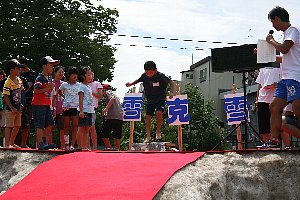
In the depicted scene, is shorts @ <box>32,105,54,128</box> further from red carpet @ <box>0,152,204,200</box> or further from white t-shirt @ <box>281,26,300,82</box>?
white t-shirt @ <box>281,26,300,82</box>

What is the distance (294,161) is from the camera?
4.33 meters

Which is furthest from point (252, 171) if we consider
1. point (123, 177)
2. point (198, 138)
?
point (198, 138)

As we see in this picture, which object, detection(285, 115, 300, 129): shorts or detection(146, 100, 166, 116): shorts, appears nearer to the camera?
detection(285, 115, 300, 129): shorts

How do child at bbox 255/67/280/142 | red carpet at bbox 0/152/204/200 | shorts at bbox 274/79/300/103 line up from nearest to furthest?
red carpet at bbox 0/152/204/200 → shorts at bbox 274/79/300/103 → child at bbox 255/67/280/142

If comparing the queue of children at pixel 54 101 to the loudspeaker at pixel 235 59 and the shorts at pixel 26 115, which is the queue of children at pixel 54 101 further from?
the loudspeaker at pixel 235 59

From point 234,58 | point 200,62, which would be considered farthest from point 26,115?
point 200,62

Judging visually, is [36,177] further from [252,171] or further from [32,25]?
[32,25]

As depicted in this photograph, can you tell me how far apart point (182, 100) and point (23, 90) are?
3407mm

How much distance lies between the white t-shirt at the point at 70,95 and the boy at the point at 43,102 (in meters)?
0.35

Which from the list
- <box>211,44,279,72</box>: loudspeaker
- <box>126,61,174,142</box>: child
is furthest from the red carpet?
<box>126,61,174,142</box>: child

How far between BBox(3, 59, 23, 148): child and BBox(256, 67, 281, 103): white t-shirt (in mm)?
3372

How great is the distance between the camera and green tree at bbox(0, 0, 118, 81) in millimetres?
19375

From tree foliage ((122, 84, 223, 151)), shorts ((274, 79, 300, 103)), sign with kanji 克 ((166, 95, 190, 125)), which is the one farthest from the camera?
tree foliage ((122, 84, 223, 151))

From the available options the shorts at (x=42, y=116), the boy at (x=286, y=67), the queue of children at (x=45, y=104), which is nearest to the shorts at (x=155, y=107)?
the queue of children at (x=45, y=104)
